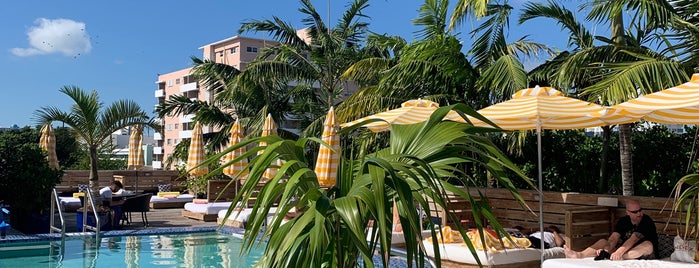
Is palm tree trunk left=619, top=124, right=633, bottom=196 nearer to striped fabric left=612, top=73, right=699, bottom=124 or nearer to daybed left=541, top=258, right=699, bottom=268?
striped fabric left=612, top=73, right=699, bottom=124

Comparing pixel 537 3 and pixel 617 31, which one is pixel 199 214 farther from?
pixel 617 31

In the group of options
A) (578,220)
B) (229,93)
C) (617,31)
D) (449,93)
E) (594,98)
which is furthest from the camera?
(229,93)

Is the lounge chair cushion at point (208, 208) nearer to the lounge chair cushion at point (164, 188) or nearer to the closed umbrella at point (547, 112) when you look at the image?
the lounge chair cushion at point (164, 188)

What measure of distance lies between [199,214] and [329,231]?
43.8ft

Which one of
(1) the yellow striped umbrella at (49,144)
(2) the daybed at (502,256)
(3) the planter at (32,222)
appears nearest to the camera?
(2) the daybed at (502,256)

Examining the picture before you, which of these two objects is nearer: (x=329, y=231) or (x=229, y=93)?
(x=329, y=231)

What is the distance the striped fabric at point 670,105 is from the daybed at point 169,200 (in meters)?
14.2

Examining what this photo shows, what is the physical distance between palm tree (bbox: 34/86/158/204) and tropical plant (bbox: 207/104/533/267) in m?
13.0

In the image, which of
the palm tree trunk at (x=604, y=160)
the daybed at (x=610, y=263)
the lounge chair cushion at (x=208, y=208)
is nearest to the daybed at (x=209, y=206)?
the lounge chair cushion at (x=208, y=208)

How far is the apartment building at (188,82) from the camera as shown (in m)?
77.2

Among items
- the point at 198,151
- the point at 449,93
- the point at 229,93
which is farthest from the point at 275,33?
the point at 449,93

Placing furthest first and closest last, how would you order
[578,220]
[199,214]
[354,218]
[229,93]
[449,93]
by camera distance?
1. [229,93]
2. [199,214]
3. [449,93]
4. [578,220]
5. [354,218]

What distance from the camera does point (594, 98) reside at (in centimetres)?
916

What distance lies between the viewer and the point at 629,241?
6.66m
